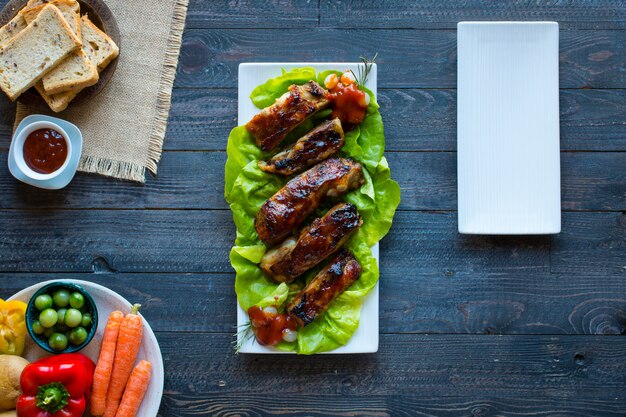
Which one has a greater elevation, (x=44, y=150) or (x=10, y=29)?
(x=10, y=29)

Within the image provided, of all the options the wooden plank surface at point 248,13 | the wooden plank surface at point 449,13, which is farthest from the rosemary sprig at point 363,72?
the wooden plank surface at point 248,13

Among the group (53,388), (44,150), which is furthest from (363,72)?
(53,388)

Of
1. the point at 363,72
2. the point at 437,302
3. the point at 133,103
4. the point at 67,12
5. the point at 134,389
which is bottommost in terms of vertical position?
the point at 134,389

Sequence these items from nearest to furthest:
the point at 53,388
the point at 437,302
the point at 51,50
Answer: the point at 53,388 → the point at 51,50 → the point at 437,302

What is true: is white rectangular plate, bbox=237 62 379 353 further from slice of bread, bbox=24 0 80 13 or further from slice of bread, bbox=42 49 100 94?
slice of bread, bbox=24 0 80 13

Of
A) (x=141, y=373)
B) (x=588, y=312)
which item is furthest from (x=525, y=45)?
(x=141, y=373)

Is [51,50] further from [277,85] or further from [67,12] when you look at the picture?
[277,85]

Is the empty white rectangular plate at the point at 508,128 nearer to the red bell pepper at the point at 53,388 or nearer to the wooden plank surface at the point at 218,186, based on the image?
the wooden plank surface at the point at 218,186

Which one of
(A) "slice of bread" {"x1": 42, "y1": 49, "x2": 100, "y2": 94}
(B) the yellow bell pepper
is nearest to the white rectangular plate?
(A) "slice of bread" {"x1": 42, "y1": 49, "x2": 100, "y2": 94}
